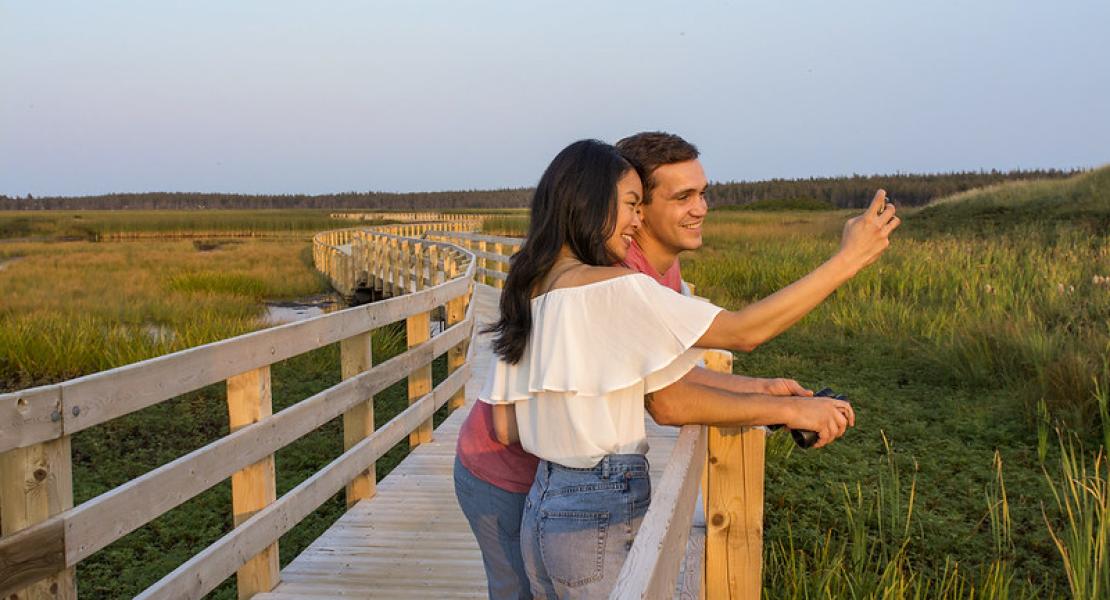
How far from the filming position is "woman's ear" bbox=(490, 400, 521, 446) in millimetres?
2311

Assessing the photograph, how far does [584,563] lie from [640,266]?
3.15ft

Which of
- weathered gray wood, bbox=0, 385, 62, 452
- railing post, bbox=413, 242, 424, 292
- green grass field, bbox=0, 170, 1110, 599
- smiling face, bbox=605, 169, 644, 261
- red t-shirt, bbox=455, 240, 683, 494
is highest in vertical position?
smiling face, bbox=605, 169, 644, 261

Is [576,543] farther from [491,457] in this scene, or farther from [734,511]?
[734,511]

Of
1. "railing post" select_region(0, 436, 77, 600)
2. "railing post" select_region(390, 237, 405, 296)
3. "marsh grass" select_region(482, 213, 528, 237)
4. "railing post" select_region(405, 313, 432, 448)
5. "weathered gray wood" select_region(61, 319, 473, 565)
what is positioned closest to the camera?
"railing post" select_region(0, 436, 77, 600)

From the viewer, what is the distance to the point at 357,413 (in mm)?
5301

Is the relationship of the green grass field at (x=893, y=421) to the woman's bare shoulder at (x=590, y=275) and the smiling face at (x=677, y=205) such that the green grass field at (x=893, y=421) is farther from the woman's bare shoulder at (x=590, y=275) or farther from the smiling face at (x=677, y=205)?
the woman's bare shoulder at (x=590, y=275)

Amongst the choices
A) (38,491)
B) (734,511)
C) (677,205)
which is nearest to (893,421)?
(677,205)

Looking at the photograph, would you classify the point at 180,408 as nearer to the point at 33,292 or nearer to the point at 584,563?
the point at 584,563

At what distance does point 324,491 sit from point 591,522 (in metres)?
2.71

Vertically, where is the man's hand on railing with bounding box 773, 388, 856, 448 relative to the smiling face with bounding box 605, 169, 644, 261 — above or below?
below

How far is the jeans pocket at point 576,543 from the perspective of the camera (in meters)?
2.06

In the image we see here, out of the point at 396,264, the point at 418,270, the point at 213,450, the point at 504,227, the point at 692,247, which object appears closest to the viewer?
the point at 692,247

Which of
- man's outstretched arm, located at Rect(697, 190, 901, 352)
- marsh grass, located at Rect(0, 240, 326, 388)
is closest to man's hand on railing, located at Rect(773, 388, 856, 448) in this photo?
man's outstretched arm, located at Rect(697, 190, 901, 352)

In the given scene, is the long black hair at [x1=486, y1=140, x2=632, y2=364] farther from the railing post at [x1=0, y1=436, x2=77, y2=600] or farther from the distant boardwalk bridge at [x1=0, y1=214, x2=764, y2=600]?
the railing post at [x1=0, y1=436, x2=77, y2=600]
